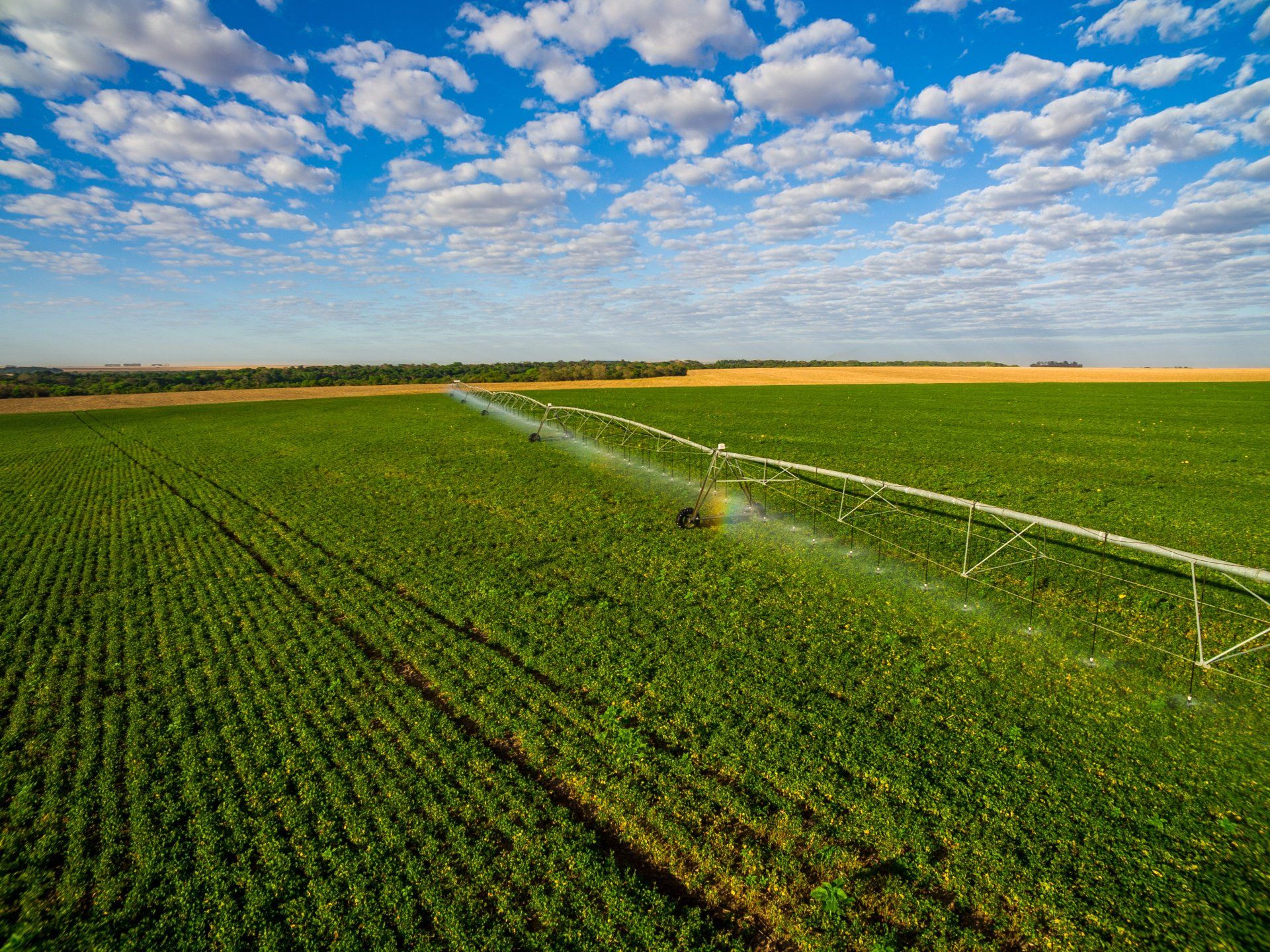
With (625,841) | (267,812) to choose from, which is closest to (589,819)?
(625,841)

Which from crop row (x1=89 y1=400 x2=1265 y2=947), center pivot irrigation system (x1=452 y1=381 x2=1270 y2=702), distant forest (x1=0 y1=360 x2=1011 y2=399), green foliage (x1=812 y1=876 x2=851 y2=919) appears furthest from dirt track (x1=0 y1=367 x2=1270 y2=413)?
green foliage (x1=812 y1=876 x2=851 y2=919)

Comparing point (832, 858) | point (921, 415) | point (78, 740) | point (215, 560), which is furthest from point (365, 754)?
point (921, 415)

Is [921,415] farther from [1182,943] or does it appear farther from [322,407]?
[322,407]

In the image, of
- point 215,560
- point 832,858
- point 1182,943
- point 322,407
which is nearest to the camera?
point 1182,943

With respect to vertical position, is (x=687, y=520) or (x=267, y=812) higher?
(x=687, y=520)

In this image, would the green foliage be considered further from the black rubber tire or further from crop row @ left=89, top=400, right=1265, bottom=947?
the black rubber tire

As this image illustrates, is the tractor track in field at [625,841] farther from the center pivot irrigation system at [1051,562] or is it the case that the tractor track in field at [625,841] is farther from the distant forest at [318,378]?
the distant forest at [318,378]

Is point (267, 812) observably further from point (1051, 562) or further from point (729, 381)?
point (729, 381)
